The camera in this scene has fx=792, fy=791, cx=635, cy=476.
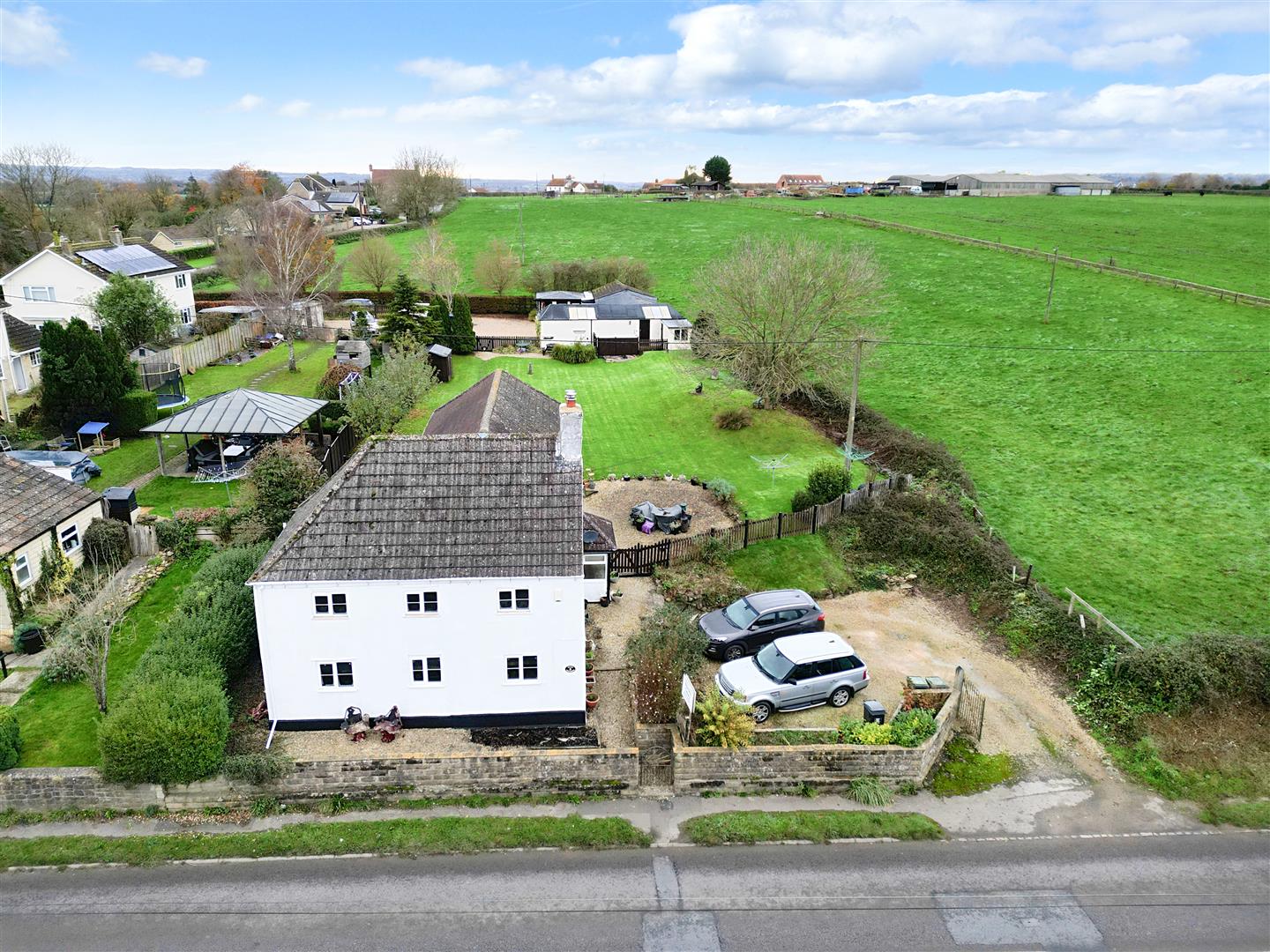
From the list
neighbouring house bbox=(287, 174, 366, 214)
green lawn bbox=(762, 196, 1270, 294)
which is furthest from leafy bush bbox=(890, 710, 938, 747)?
neighbouring house bbox=(287, 174, 366, 214)

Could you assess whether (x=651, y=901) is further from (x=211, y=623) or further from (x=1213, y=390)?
(x=1213, y=390)

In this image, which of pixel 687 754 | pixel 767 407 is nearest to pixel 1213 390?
pixel 767 407

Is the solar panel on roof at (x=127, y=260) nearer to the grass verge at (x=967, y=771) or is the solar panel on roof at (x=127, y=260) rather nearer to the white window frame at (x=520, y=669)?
→ the white window frame at (x=520, y=669)

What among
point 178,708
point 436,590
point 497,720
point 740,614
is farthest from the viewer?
point 740,614

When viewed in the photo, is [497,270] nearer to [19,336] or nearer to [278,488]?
[19,336]

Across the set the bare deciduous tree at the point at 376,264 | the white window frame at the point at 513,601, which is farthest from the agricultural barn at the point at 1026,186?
the white window frame at the point at 513,601

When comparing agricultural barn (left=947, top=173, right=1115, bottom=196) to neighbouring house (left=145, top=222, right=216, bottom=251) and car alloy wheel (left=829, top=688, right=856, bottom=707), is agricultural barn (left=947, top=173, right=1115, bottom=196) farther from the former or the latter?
car alloy wheel (left=829, top=688, right=856, bottom=707)

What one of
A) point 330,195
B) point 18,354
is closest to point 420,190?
point 330,195
